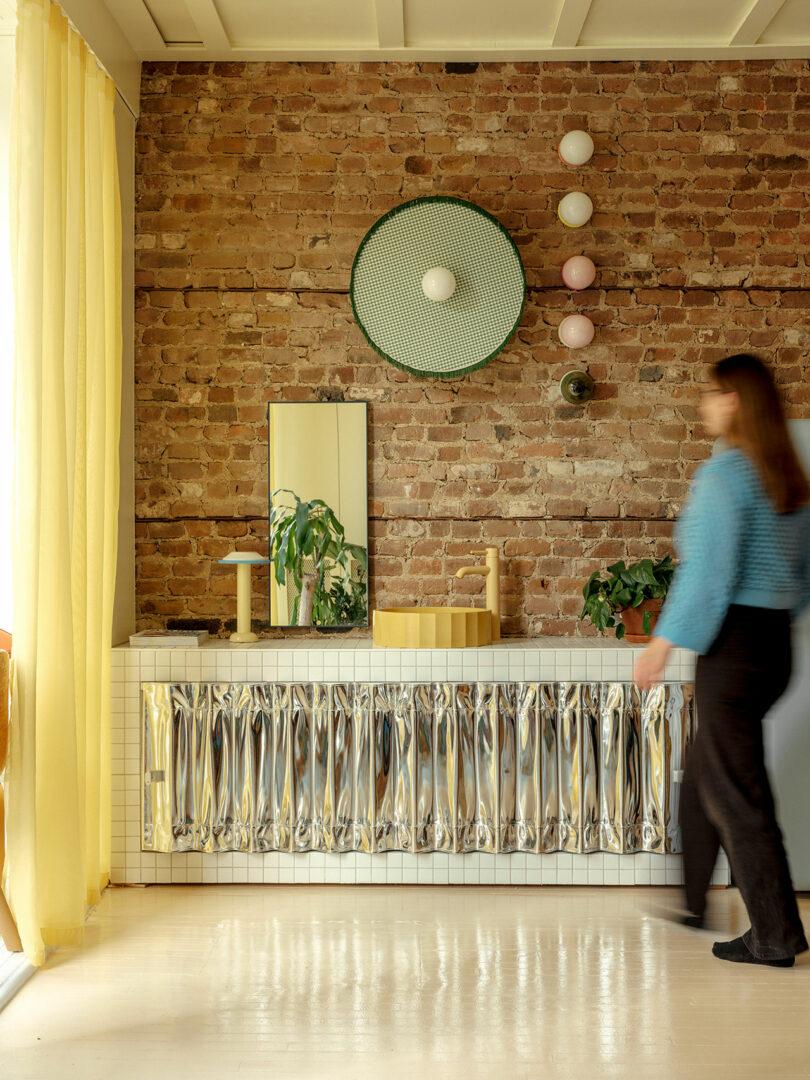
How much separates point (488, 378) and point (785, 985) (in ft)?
6.88

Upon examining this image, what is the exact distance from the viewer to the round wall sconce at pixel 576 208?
3236mm

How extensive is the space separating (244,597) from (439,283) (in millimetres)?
1269

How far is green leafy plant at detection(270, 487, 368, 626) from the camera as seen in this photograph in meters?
3.32

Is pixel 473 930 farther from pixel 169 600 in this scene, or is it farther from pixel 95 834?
pixel 169 600

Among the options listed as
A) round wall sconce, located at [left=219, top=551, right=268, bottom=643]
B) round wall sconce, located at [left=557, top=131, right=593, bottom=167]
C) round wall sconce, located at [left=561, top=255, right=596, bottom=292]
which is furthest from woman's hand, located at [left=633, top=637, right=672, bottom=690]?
round wall sconce, located at [left=557, top=131, right=593, bottom=167]

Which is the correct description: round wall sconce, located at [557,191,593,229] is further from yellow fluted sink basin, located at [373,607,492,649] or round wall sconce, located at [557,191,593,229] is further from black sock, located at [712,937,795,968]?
black sock, located at [712,937,795,968]

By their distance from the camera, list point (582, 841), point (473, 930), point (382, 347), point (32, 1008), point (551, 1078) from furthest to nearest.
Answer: point (382, 347) → point (582, 841) → point (473, 930) → point (32, 1008) → point (551, 1078)

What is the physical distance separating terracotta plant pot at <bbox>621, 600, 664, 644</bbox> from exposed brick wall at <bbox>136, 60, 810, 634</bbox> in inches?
9.7

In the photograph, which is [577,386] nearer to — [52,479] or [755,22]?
[755,22]

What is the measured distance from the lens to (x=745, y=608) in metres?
2.15

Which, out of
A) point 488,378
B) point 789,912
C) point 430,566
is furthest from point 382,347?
point 789,912

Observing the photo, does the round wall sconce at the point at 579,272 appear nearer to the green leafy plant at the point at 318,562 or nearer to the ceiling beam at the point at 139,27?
the green leafy plant at the point at 318,562

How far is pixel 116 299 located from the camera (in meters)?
2.97

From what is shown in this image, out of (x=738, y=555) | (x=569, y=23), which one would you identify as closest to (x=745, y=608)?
(x=738, y=555)
